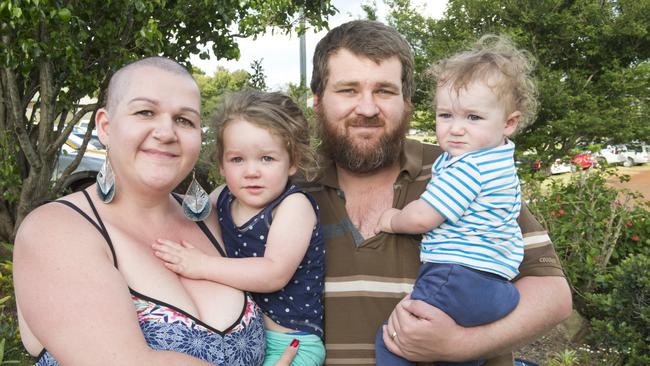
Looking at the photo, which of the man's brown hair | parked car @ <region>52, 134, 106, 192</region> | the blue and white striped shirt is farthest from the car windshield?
the blue and white striped shirt

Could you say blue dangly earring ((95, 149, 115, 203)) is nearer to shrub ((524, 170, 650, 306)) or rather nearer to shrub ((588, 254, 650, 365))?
shrub ((588, 254, 650, 365))

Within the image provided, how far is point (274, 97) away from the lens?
250 centimetres

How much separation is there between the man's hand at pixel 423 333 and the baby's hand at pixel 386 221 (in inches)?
14.1

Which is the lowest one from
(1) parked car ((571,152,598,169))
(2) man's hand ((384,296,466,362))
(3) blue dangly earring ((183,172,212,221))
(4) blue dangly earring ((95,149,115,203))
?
(1) parked car ((571,152,598,169))

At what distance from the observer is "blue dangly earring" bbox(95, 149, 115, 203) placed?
199 centimetres

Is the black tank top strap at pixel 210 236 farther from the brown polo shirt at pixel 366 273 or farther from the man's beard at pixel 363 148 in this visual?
the man's beard at pixel 363 148

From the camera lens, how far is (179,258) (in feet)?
6.76

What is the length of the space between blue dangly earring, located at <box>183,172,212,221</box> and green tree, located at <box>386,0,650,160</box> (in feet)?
32.0

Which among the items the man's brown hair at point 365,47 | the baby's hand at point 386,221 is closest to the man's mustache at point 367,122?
the man's brown hair at point 365,47

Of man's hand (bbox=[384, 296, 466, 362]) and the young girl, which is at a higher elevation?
the young girl

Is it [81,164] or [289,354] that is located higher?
[289,354]

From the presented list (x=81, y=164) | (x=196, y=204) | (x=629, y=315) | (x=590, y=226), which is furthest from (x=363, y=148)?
(x=81, y=164)

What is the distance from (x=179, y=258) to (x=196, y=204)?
0.36 metres

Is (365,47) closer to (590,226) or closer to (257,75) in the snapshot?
(590,226)
